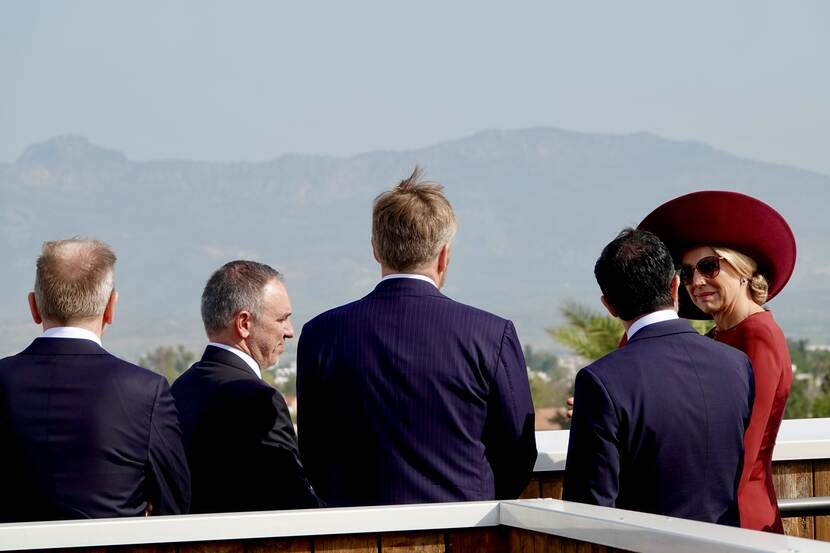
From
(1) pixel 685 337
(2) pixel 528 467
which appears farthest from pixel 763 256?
(2) pixel 528 467

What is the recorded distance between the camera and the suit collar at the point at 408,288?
12.7 feet

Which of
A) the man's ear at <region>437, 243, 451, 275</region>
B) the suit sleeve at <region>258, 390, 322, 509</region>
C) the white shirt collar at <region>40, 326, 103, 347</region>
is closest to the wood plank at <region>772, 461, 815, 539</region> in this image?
the man's ear at <region>437, 243, 451, 275</region>

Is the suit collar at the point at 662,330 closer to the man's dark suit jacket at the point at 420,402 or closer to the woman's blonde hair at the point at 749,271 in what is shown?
the man's dark suit jacket at the point at 420,402

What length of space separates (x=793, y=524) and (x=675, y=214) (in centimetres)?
111

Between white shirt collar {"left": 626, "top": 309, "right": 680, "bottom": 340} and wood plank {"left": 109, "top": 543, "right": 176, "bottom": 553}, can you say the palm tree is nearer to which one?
white shirt collar {"left": 626, "top": 309, "right": 680, "bottom": 340}

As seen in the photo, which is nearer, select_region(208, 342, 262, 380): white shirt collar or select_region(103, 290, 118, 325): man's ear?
select_region(103, 290, 118, 325): man's ear

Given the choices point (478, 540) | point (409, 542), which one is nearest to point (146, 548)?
point (409, 542)

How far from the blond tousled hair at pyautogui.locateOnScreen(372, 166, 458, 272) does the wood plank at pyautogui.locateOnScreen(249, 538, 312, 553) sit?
948 millimetres

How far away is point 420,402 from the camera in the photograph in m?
3.76

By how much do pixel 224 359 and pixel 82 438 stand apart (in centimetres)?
80

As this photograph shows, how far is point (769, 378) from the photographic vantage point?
13.1 feet

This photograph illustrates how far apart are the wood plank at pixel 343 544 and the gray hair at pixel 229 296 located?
4.51 ft

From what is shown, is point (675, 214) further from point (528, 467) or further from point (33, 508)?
point (33, 508)

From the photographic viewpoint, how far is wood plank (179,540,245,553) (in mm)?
3174
